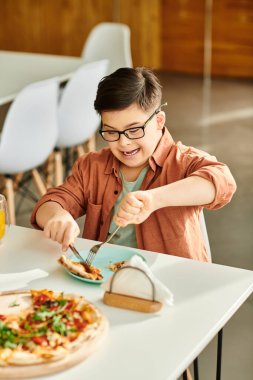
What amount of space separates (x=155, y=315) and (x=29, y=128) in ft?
7.40

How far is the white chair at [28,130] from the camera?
3.77m

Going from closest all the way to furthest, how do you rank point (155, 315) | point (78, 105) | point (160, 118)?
point (155, 315) → point (160, 118) → point (78, 105)

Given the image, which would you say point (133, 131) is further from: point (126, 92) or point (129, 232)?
point (129, 232)

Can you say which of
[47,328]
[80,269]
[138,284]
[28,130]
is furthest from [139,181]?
[28,130]

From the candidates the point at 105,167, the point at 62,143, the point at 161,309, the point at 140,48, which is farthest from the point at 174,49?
the point at 161,309

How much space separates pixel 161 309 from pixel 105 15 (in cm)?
640

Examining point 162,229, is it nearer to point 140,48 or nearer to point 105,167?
point 105,167

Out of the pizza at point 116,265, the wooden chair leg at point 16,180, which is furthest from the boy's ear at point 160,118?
the wooden chair leg at point 16,180

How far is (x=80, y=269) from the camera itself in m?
1.92

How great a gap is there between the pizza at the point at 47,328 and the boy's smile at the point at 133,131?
1.89 ft

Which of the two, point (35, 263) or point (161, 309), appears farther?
point (35, 263)

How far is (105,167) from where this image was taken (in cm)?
238

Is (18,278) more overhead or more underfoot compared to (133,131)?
more underfoot

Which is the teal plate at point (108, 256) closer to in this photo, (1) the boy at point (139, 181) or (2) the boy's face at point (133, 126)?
(1) the boy at point (139, 181)
